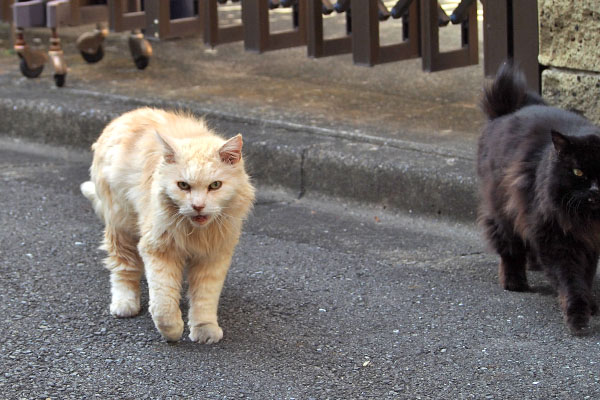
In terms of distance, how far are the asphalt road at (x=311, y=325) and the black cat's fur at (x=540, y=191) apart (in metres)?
0.17

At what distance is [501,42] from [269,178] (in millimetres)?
1633

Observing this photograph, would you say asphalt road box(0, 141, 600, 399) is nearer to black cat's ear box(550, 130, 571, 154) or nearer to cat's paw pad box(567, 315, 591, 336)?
cat's paw pad box(567, 315, 591, 336)

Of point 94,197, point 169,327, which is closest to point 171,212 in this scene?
point 169,327

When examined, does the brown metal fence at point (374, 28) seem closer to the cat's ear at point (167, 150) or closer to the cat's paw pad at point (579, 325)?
the cat's paw pad at point (579, 325)

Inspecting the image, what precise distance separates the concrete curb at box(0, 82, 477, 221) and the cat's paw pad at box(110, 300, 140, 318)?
188cm

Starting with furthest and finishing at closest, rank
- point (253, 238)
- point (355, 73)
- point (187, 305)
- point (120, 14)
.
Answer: point (355, 73)
point (120, 14)
point (253, 238)
point (187, 305)

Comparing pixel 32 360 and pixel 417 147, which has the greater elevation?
pixel 417 147

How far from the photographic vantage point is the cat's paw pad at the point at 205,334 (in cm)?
367

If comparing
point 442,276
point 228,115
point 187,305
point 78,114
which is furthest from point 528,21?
point 78,114

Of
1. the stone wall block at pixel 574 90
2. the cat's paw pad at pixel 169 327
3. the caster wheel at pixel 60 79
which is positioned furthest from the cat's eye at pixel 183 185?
the caster wheel at pixel 60 79

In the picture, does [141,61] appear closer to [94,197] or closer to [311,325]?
[94,197]

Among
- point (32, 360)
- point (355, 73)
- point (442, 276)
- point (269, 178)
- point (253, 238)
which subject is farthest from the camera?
point (355, 73)

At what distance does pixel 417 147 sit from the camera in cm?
546

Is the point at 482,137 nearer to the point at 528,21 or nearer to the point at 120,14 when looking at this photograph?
the point at 528,21
